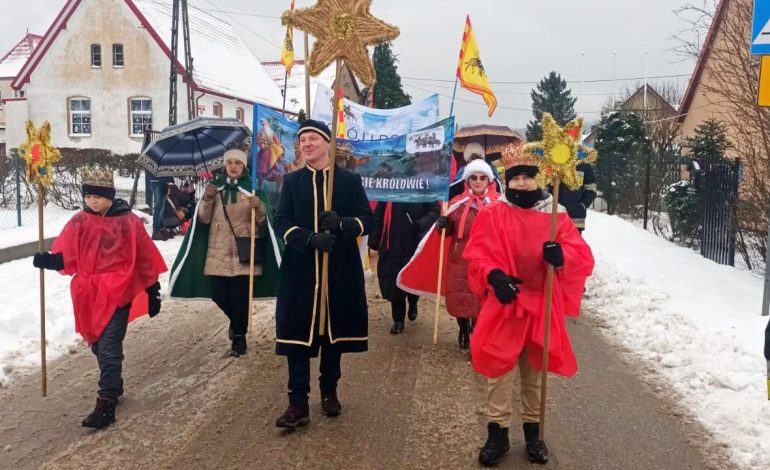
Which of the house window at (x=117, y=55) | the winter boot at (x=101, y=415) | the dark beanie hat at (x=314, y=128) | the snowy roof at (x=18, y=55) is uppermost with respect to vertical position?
the snowy roof at (x=18, y=55)

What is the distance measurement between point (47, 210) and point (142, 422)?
11.9 metres

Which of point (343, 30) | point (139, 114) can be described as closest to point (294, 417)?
point (343, 30)

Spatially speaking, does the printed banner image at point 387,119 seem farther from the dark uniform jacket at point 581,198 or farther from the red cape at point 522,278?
the red cape at point 522,278

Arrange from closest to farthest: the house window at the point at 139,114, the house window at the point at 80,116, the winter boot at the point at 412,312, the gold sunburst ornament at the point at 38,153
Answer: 1. the gold sunburst ornament at the point at 38,153
2. the winter boot at the point at 412,312
3. the house window at the point at 139,114
4. the house window at the point at 80,116

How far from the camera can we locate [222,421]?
182 inches

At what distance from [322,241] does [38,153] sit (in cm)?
246

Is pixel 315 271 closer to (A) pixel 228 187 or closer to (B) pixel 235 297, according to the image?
(B) pixel 235 297

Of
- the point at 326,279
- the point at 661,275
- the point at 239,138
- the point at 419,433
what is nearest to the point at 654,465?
the point at 419,433

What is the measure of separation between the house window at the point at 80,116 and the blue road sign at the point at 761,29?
3193cm

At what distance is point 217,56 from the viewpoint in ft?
116

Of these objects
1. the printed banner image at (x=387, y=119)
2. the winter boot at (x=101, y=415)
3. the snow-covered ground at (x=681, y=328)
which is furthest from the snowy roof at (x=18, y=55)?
the winter boot at (x=101, y=415)

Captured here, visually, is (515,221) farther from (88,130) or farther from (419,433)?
(88,130)

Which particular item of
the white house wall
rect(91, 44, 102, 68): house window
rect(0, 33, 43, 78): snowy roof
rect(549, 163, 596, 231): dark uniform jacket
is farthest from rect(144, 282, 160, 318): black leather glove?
rect(0, 33, 43, 78): snowy roof

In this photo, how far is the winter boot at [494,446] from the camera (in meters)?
3.93
